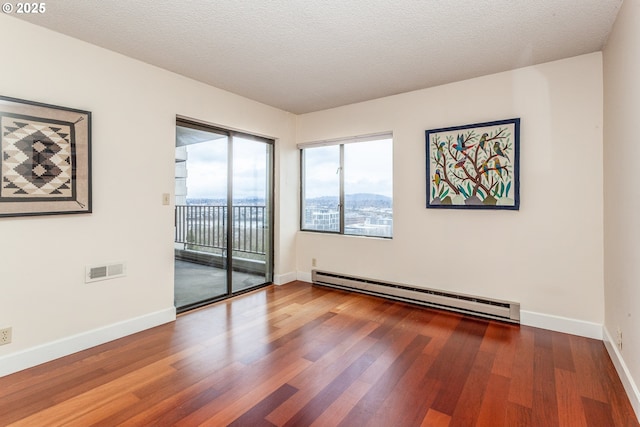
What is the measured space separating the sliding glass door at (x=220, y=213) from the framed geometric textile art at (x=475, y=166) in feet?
7.52

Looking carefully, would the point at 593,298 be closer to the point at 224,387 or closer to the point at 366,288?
the point at 366,288

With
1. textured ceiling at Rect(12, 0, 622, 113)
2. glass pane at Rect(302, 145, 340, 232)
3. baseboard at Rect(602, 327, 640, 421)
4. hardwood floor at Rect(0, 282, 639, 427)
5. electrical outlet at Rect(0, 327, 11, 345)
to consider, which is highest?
textured ceiling at Rect(12, 0, 622, 113)

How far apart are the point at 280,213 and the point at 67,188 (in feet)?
8.44

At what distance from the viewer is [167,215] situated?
3287 mm

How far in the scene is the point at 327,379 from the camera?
221 cm

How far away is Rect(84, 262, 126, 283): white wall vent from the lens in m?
2.72

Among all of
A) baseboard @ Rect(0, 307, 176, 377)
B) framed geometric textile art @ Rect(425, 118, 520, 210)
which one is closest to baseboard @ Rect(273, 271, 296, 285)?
baseboard @ Rect(0, 307, 176, 377)

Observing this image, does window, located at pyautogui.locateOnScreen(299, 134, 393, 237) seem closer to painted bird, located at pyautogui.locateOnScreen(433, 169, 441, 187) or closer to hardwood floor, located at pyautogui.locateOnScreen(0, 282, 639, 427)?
painted bird, located at pyautogui.locateOnScreen(433, 169, 441, 187)

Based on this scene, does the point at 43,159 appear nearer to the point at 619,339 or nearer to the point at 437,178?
the point at 437,178

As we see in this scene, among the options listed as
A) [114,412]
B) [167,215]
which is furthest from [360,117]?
[114,412]

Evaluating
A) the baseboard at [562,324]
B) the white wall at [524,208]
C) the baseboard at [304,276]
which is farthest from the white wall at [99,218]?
the baseboard at [562,324]

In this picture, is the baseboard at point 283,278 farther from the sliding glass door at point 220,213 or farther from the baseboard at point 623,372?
the baseboard at point 623,372

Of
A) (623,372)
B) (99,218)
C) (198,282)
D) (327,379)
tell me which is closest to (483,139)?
(623,372)

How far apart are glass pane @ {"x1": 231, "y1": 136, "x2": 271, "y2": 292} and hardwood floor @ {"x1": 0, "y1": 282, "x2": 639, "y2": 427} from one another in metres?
1.15
